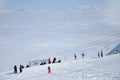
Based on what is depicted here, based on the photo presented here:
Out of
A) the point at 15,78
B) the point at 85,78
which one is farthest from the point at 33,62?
the point at 85,78

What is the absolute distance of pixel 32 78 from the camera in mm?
42438

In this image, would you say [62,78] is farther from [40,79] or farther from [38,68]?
[38,68]

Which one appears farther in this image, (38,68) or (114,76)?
(38,68)

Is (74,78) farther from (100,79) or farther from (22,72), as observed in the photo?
(22,72)

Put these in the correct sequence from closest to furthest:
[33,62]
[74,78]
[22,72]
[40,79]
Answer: [74,78], [40,79], [22,72], [33,62]

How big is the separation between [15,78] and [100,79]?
1472 centimetres

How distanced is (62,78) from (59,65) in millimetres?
16255

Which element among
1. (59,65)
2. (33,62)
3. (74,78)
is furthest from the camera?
(33,62)

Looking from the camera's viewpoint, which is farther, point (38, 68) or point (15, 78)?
point (38, 68)

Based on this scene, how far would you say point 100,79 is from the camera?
33.6 meters

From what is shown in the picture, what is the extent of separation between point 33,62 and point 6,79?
2066 cm

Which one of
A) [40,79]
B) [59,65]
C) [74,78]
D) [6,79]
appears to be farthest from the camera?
[59,65]

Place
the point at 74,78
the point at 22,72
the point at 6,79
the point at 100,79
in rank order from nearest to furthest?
the point at 100,79
the point at 74,78
the point at 6,79
the point at 22,72

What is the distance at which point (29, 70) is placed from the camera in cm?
5238
